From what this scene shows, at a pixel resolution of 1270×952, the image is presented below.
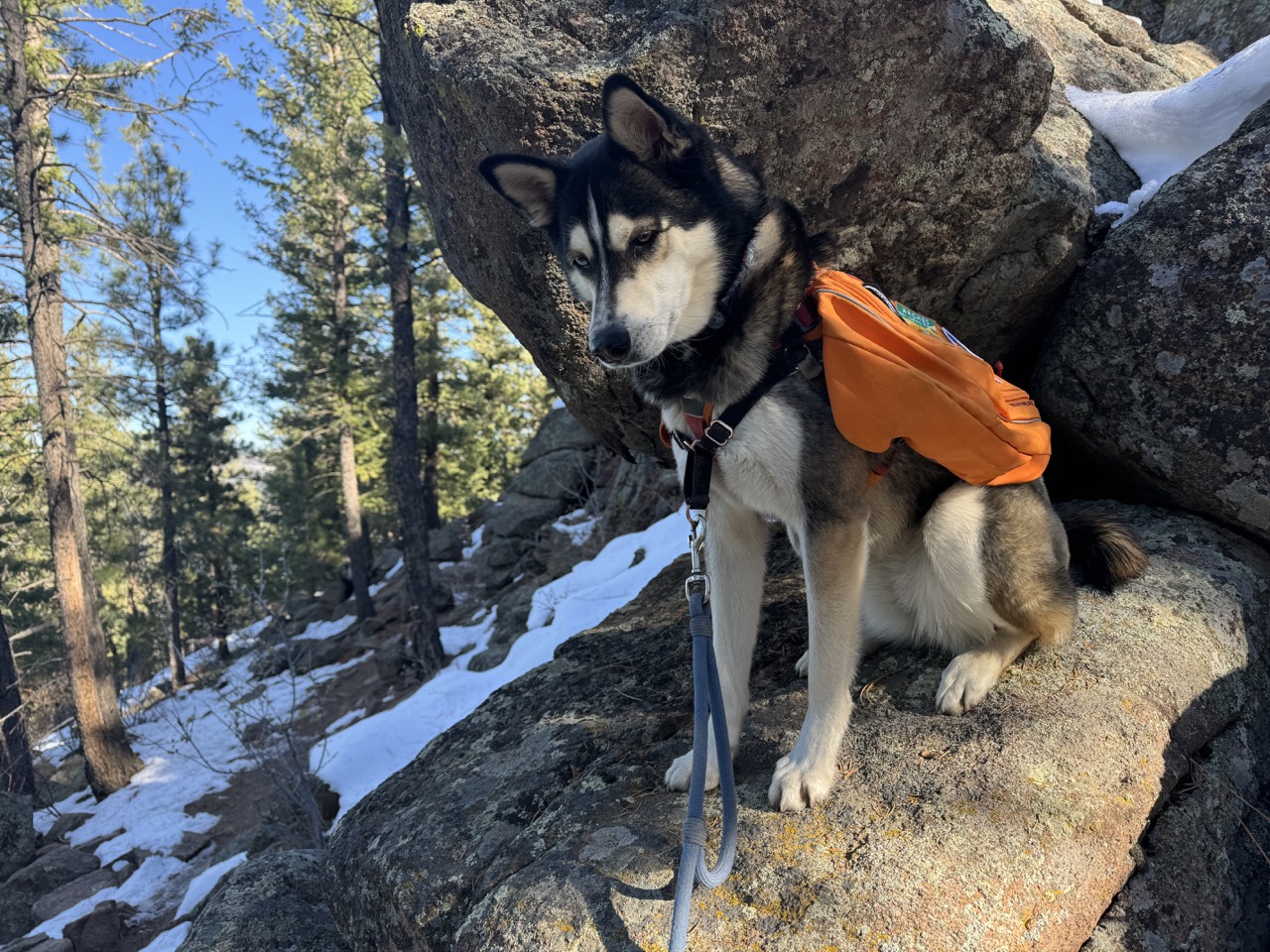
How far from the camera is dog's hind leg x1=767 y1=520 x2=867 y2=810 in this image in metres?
2.34

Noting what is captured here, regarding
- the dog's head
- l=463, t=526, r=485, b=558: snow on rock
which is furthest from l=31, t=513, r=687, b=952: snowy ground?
l=463, t=526, r=485, b=558: snow on rock

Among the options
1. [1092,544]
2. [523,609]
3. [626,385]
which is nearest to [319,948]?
[626,385]

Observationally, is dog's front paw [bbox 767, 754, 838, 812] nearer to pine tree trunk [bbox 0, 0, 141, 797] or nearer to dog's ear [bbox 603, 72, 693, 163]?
dog's ear [bbox 603, 72, 693, 163]

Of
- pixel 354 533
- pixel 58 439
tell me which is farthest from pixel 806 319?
pixel 354 533

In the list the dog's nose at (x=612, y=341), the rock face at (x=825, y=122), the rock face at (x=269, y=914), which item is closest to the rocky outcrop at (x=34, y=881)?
the rock face at (x=269, y=914)

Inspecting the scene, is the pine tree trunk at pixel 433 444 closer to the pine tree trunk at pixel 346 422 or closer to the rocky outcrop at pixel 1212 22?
the pine tree trunk at pixel 346 422

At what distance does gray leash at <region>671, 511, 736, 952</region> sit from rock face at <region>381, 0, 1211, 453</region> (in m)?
2.08

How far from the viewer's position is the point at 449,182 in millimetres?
4062

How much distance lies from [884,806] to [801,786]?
0.27 m

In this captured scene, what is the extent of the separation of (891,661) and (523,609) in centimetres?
868

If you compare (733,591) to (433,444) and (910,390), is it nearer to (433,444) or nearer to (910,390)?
(910,390)

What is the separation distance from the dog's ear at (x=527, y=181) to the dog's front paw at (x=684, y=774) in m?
2.24

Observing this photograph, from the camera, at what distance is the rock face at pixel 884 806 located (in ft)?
6.70

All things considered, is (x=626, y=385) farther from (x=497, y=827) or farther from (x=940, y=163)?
(x=497, y=827)
